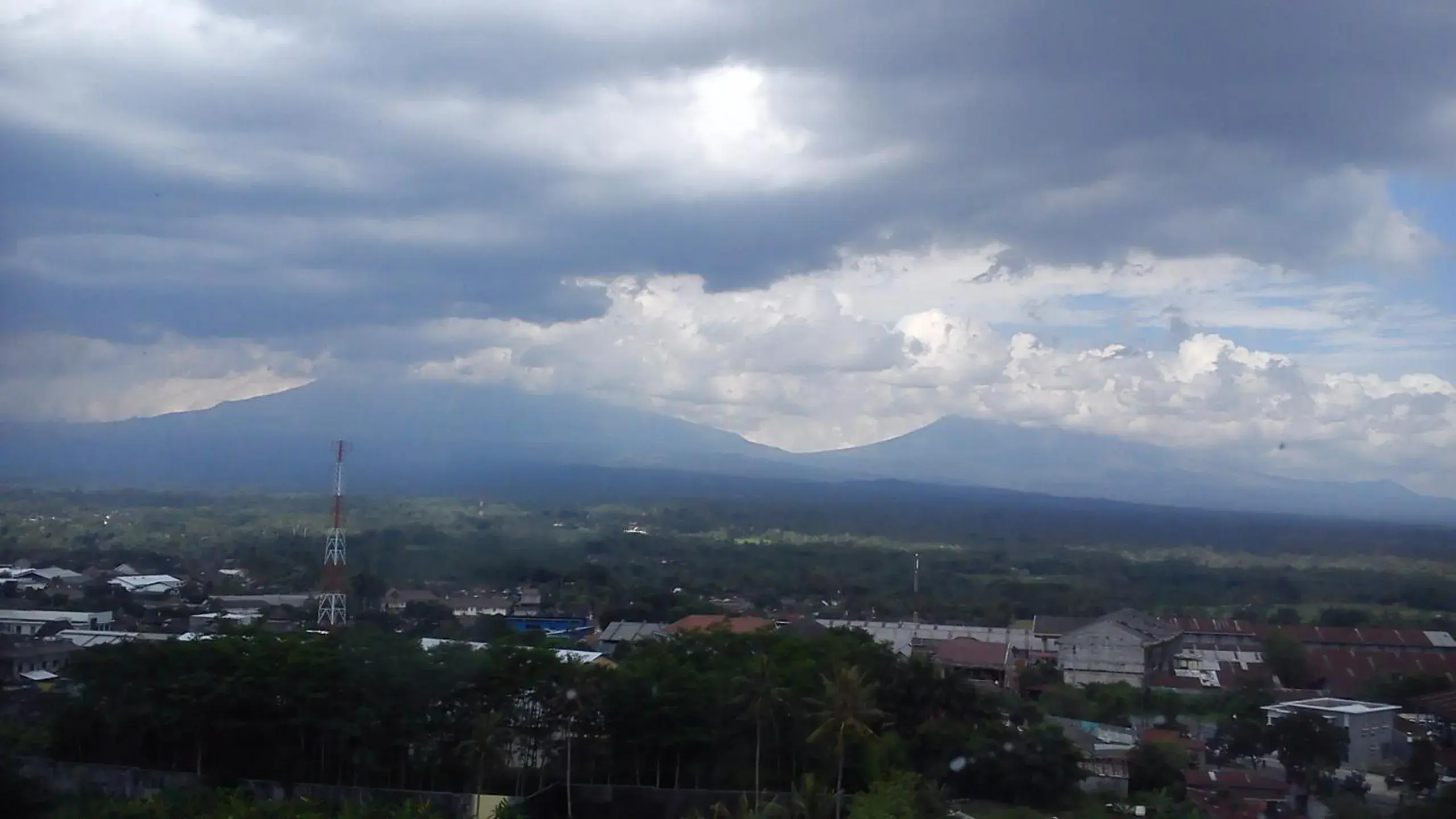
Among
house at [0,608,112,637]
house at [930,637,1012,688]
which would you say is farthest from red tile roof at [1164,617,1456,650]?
house at [0,608,112,637]

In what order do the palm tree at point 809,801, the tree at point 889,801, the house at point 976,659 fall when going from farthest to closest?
the house at point 976,659 < the palm tree at point 809,801 < the tree at point 889,801

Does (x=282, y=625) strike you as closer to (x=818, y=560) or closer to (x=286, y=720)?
(x=286, y=720)

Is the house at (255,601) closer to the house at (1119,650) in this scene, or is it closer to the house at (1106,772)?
the house at (1106,772)

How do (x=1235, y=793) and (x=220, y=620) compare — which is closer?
(x=1235, y=793)

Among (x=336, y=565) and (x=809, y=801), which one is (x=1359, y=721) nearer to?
(x=809, y=801)

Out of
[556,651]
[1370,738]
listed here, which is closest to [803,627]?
[556,651]

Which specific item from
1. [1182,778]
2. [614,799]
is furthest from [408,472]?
[1182,778]

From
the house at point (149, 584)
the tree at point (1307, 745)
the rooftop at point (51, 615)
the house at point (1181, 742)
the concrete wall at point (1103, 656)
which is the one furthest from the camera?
the house at point (149, 584)

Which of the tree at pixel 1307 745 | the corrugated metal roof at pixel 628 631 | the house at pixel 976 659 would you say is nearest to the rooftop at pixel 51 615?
the corrugated metal roof at pixel 628 631

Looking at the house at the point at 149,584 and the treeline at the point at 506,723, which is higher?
the house at the point at 149,584
